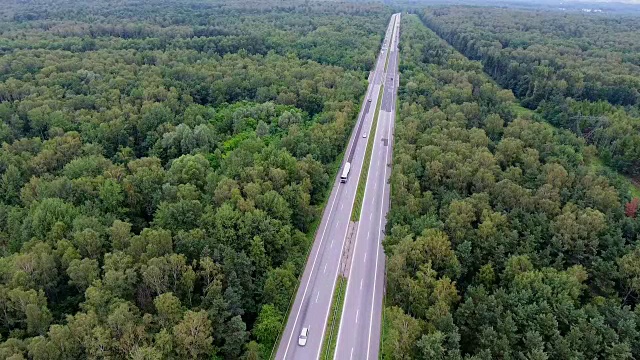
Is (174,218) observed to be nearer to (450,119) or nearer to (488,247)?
(488,247)

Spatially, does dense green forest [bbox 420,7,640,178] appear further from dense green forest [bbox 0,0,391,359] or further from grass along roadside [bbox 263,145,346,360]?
grass along roadside [bbox 263,145,346,360]

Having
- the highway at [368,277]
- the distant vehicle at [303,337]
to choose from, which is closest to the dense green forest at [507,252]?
the highway at [368,277]

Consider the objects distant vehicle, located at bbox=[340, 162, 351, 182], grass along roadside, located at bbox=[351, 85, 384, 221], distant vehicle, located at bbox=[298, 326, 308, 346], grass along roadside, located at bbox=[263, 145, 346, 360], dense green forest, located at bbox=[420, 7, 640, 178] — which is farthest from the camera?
dense green forest, located at bbox=[420, 7, 640, 178]

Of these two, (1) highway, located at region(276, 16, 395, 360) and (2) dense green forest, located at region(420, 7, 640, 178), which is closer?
(1) highway, located at region(276, 16, 395, 360)

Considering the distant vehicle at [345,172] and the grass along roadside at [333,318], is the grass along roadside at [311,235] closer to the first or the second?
the distant vehicle at [345,172]

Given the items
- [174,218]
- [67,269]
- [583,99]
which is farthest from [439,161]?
[583,99]

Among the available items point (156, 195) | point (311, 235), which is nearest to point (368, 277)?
point (311, 235)

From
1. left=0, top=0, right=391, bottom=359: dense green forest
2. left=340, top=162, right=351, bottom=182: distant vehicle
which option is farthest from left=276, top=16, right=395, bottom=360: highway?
left=0, top=0, right=391, bottom=359: dense green forest
